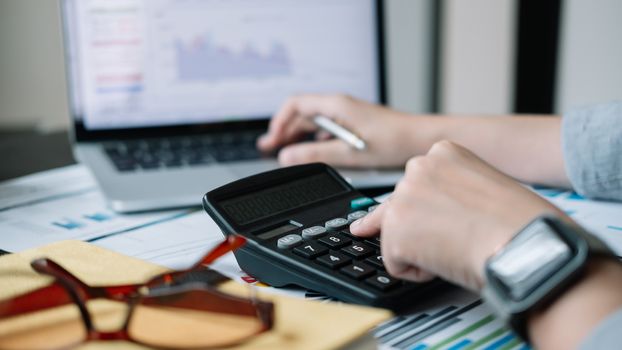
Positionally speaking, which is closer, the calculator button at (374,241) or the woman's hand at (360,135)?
the calculator button at (374,241)

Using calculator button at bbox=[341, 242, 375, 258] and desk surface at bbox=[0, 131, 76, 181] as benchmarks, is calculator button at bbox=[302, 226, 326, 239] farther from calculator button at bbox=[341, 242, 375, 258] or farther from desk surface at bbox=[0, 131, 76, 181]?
desk surface at bbox=[0, 131, 76, 181]

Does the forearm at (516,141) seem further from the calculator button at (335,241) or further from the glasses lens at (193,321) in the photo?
the glasses lens at (193,321)

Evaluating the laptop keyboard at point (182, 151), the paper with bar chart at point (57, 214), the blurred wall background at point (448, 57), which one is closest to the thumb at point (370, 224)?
the paper with bar chart at point (57, 214)

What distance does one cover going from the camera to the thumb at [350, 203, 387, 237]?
0.44 meters

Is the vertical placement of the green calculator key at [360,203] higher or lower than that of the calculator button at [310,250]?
higher

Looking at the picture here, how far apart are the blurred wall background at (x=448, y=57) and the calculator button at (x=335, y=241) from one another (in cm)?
89

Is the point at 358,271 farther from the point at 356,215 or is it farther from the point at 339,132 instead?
the point at 339,132

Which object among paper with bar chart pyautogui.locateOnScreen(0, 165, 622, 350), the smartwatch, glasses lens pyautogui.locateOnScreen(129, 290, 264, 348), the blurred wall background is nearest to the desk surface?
paper with bar chart pyautogui.locateOnScreen(0, 165, 622, 350)

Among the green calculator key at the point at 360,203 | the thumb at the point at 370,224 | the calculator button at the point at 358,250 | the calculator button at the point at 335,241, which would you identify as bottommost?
the calculator button at the point at 358,250

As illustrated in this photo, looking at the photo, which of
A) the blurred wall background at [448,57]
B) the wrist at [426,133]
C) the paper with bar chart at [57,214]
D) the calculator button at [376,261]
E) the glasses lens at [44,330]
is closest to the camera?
the glasses lens at [44,330]

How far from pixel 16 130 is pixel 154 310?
3.04 ft

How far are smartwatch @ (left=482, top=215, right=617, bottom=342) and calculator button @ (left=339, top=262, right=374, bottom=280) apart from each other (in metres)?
0.07

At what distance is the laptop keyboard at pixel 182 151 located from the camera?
0.73 metres

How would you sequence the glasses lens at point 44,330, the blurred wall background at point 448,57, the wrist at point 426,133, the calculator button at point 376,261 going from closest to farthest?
1. the glasses lens at point 44,330
2. the calculator button at point 376,261
3. the wrist at point 426,133
4. the blurred wall background at point 448,57
